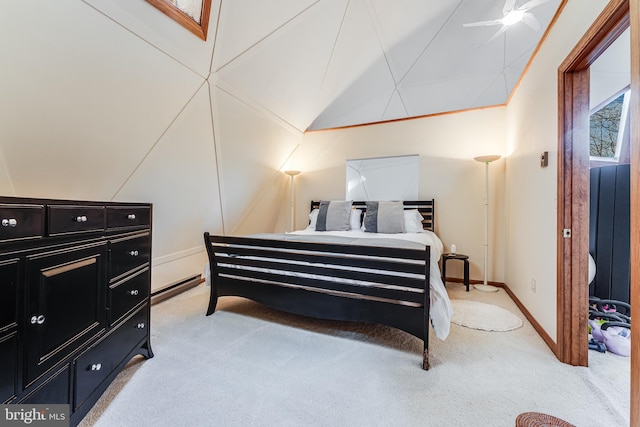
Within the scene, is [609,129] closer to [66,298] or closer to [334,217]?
[334,217]

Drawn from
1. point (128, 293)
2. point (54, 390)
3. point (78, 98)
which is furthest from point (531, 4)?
point (54, 390)

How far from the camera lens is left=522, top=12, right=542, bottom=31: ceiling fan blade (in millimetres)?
2517

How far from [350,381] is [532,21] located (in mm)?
3510

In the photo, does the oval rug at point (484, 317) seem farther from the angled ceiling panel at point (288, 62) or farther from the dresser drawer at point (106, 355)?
the angled ceiling panel at point (288, 62)

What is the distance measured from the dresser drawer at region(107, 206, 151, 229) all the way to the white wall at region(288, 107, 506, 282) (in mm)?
3096

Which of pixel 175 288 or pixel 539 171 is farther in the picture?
pixel 175 288

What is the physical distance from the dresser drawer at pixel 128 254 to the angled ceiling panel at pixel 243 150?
56.4 inches

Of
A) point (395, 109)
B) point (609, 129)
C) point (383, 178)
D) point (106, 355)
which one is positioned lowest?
point (106, 355)

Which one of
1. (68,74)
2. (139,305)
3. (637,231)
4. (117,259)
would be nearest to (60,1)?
(68,74)

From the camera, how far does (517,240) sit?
2846 mm

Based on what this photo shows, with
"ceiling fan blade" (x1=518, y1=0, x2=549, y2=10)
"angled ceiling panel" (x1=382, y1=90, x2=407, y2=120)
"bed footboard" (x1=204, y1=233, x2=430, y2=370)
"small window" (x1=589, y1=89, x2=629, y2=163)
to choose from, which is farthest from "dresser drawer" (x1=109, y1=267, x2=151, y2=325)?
"small window" (x1=589, y1=89, x2=629, y2=163)

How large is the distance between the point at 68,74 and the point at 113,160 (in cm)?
65

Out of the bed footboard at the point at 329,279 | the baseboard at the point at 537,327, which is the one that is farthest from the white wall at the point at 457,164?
the bed footboard at the point at 329,279

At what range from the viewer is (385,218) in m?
3.43
